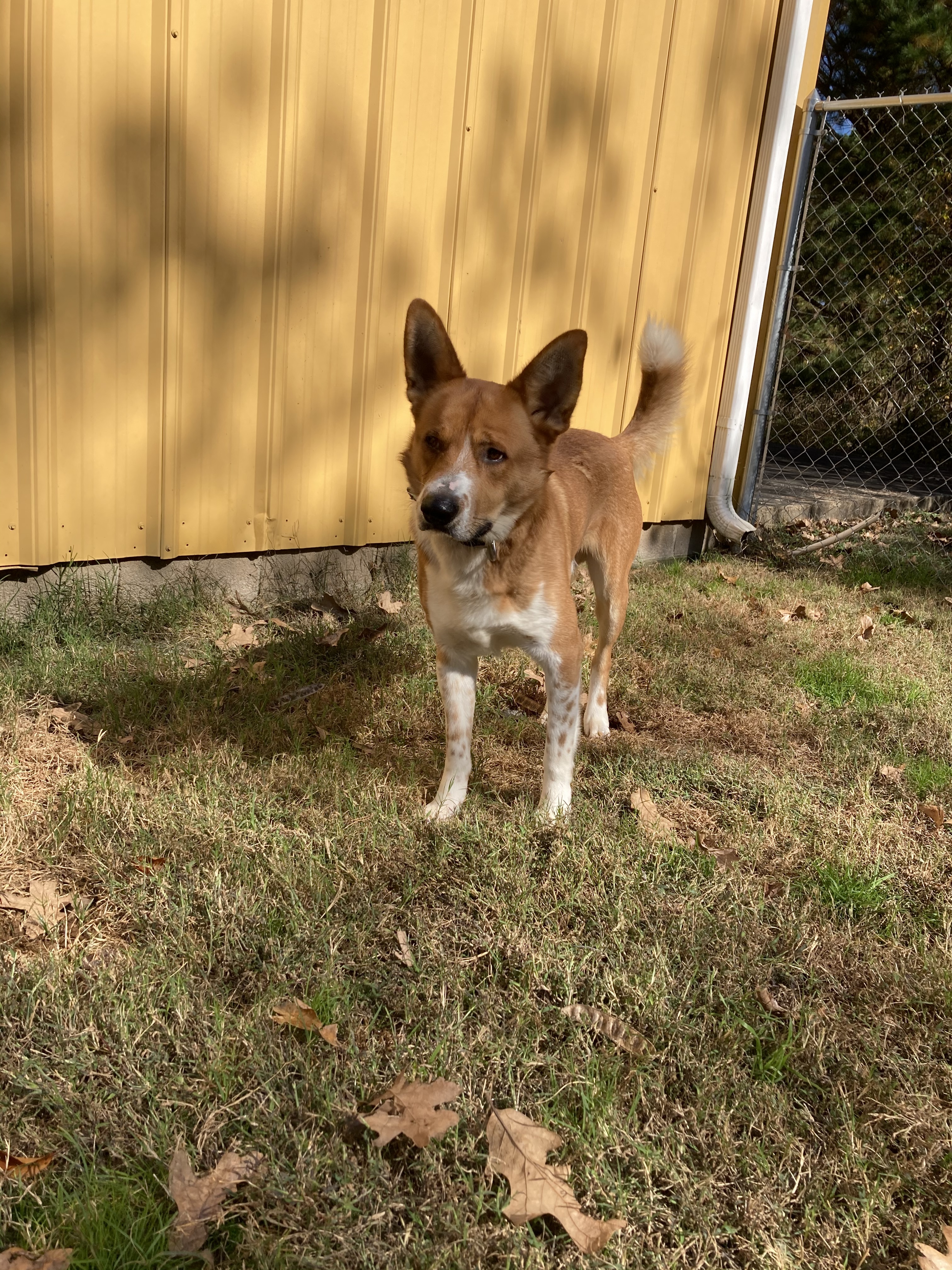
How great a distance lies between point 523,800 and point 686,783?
580 mm

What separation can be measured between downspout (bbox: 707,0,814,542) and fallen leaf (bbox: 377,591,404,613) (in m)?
2.45

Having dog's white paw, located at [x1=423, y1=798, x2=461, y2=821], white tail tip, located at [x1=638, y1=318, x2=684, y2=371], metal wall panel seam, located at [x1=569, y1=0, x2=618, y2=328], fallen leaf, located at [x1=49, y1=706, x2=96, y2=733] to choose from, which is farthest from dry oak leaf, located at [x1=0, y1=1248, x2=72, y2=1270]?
metal wall panel seam, located at [x1=569, y1=0, x2=618, y2=328]

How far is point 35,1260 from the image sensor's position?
139 cm

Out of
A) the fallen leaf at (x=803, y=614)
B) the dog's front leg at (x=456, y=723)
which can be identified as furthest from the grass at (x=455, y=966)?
the fallen leaf at (x=803, y=614)

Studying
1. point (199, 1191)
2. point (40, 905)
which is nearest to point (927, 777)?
point (199, 1191)

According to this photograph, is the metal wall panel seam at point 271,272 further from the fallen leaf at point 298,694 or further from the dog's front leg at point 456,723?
the dog's front leg at point 456,723

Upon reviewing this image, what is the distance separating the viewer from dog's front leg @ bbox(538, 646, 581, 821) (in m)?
2.81

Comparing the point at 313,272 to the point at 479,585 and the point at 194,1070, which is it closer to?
the point at 479,585

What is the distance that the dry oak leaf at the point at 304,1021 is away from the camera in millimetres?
1841

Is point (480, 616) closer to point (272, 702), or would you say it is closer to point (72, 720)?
point (272, 702)

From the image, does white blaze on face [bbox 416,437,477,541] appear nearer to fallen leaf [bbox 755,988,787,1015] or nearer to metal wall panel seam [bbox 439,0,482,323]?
fallen leaf [bbox 755,988,787,1015]

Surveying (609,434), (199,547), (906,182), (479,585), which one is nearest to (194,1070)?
(479,585)

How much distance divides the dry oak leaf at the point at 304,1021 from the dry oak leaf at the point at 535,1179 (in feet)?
1.15

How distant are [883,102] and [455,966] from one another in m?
5.47
